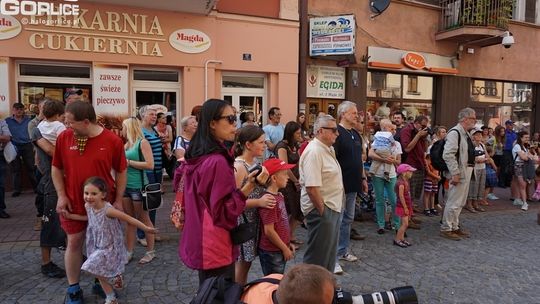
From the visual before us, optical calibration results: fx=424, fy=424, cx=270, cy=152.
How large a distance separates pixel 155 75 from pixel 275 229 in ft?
25.4

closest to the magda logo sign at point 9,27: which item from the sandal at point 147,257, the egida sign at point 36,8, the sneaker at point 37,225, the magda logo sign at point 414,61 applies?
the egida sign at point 36,8

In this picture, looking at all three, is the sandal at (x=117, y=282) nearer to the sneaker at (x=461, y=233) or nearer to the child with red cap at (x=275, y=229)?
the child with red cap at (x=275, y=229)

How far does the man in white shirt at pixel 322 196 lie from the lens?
12.3 feet

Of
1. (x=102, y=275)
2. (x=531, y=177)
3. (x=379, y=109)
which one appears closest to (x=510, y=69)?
(x=379, y=109)

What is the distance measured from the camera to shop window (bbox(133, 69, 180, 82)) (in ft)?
32.5

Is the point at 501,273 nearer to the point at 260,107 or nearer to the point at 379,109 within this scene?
the point at 260,107

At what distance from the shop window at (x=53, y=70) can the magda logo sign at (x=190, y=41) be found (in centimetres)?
202

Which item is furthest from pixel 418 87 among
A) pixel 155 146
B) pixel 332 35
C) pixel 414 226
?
pixel 155 146

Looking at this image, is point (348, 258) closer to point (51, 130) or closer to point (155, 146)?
point (155, 146)

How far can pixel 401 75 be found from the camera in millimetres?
13352

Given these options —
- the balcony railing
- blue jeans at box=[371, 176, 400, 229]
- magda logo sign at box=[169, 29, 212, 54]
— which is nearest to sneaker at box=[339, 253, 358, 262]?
blue jeans at box=[371, 176, 400, 229]

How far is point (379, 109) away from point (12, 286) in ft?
36.2

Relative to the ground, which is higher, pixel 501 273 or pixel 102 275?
pixel 102 275

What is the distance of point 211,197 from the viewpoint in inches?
91.4
